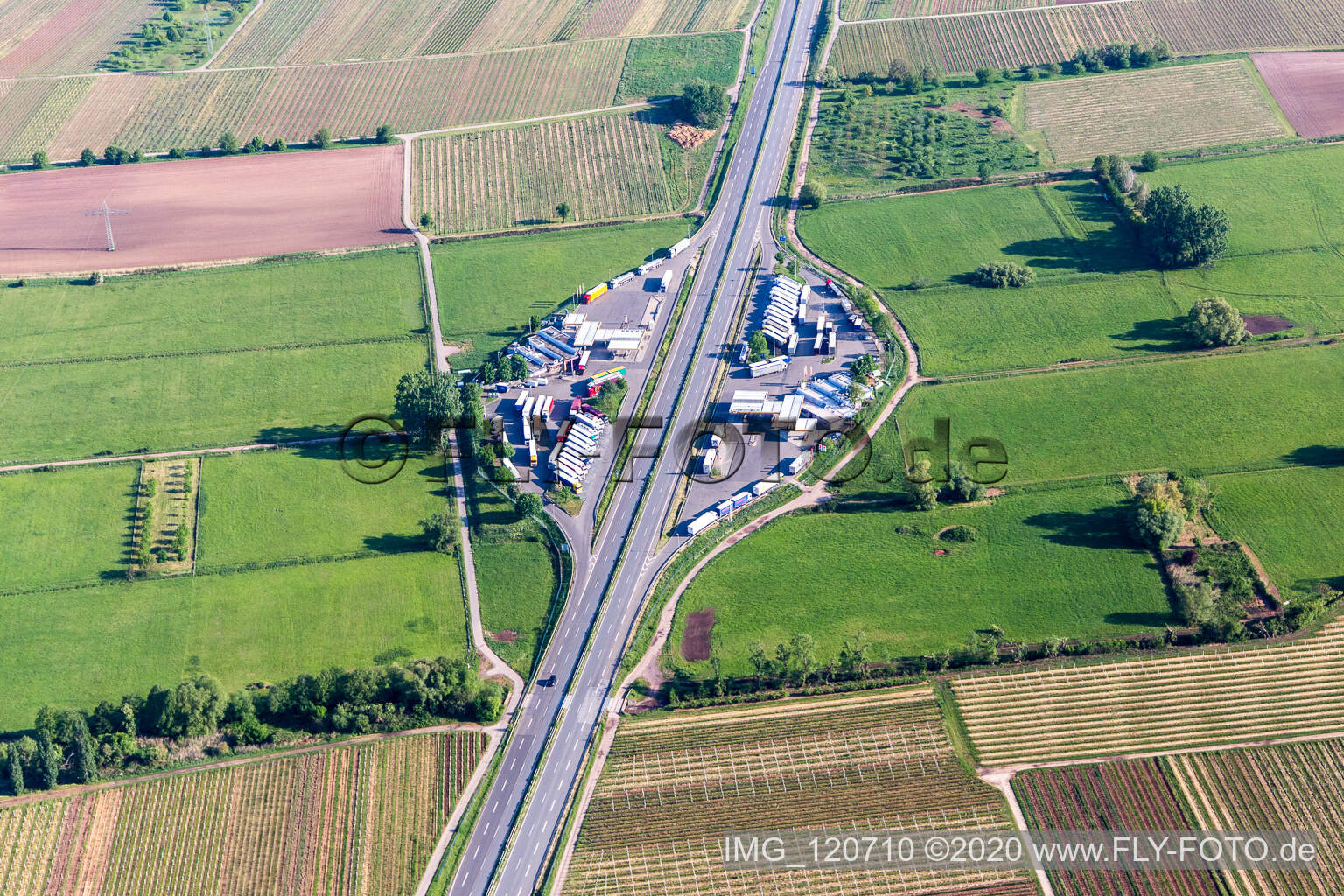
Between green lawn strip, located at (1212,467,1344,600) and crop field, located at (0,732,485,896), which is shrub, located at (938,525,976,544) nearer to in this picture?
green lawn strip, located at (1212,467,1344,600)

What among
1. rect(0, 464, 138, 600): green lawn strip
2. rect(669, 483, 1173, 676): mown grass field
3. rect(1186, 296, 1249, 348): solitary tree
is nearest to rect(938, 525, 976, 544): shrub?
rect(669, 483, 1173, 676): mown grass field

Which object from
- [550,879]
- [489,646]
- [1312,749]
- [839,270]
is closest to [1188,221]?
[839,270]

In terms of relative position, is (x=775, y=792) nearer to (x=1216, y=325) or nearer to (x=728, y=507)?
(x=728, y=507)

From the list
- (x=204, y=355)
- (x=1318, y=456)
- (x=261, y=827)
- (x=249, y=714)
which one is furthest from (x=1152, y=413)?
(x=204, y=355)

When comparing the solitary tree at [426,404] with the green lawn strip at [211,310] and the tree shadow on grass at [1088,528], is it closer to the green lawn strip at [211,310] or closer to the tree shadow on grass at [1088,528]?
the green lawn strip at [211,310]

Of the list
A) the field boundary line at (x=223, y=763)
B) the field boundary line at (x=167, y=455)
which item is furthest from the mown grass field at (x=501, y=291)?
the field boundary line at (x=223, y=763)

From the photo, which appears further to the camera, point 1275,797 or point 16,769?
point 16,769
